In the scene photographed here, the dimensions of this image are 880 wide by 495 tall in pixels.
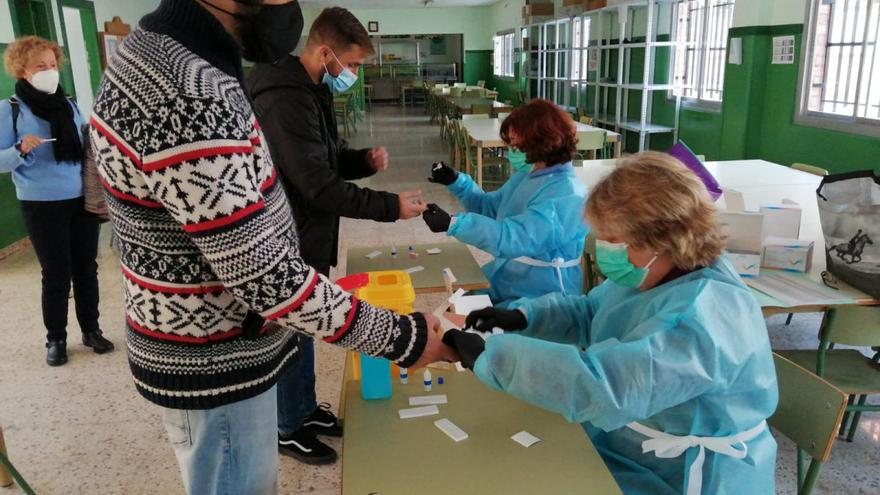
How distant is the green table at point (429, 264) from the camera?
2.40 metres

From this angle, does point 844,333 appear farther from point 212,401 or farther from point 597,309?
point 212,401

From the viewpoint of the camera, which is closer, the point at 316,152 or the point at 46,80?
the point at 316,152

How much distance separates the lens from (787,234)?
2447 millimetres

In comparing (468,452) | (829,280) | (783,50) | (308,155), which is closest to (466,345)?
(468,452)

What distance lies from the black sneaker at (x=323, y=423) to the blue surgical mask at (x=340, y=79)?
1.23 metres

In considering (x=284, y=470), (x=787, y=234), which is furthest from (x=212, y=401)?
(x=787, y=234)

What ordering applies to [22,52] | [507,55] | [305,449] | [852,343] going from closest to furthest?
1. [852,343]
2. [305,449]
3. [22,52]
4. [507,55]

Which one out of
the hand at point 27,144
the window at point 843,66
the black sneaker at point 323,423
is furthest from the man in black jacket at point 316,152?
the window at point 843,66

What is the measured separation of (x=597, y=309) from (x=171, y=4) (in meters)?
1.14

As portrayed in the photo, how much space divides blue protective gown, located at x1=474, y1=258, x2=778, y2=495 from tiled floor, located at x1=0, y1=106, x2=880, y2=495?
3.72 ft

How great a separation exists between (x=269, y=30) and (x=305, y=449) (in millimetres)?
1666

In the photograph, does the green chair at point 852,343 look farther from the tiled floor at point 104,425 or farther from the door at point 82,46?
the door at point 82,46

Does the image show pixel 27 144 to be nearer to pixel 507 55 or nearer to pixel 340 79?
pixel 340 79

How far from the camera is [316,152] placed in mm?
1949
